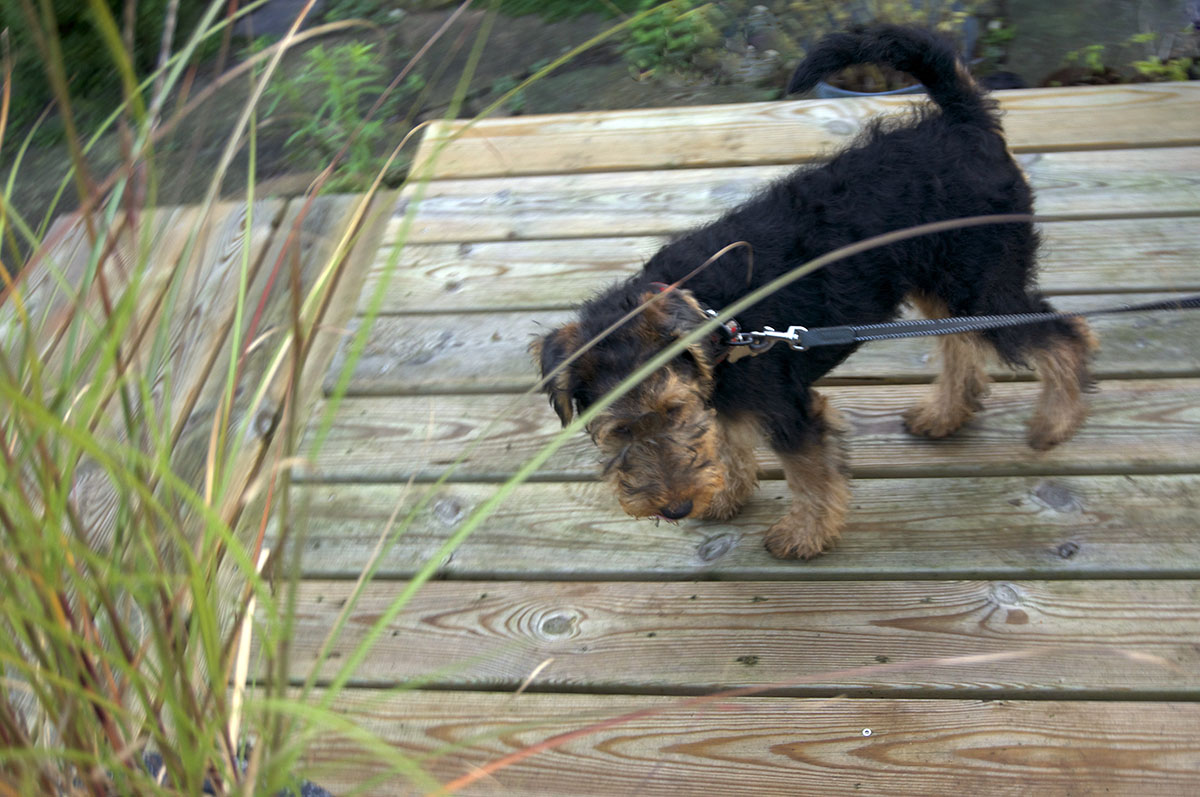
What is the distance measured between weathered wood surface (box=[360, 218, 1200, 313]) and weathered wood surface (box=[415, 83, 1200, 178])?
20.8 inches

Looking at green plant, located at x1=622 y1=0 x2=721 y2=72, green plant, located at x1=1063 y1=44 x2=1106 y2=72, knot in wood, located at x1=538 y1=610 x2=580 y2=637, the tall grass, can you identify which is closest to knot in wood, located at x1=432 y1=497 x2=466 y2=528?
knot in wood, located at x1=538 y1=610 x2=580 y2=637

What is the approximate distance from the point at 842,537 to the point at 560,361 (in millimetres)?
1076

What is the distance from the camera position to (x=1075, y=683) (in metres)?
2.24

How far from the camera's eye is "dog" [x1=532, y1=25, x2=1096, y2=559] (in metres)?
2.41

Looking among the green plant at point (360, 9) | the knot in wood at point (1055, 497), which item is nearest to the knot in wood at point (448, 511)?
the knot in wood at point (1055, 497)

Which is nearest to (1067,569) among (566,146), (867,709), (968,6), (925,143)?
(867,709)

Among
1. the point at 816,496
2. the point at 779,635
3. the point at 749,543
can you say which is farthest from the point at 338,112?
the point at 779,635

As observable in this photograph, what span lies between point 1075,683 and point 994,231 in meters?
1.28

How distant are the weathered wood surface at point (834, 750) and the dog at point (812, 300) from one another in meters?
0.56

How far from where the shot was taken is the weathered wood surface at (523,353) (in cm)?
304

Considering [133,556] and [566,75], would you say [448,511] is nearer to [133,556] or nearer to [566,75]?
[133,556]

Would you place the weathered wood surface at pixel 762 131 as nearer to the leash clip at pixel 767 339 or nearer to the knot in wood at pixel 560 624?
the leash clip at pixel 767 339

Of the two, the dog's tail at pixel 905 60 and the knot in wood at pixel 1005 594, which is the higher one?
the dog's tail at pixel 905 60

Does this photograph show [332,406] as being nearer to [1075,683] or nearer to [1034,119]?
[1075,683]
